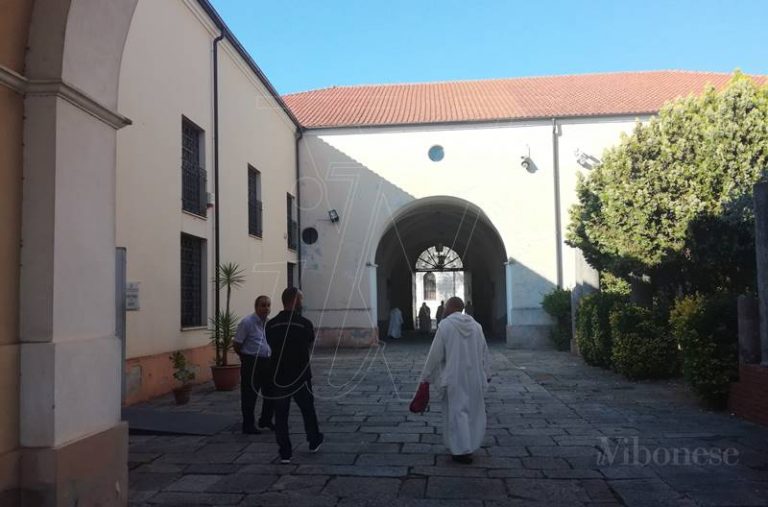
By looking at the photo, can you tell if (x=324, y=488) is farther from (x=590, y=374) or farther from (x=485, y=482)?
(x=590, y=374)

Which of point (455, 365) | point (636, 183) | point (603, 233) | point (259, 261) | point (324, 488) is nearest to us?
point (324, 488)

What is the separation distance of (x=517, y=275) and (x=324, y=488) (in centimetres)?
1512

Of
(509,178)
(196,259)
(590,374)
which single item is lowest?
(590,374)

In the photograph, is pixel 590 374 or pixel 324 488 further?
pixel 590 374

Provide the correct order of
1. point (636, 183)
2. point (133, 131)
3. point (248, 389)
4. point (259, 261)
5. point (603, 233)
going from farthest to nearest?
1. point (259, 261)
2. point (603, 233)
3. point (636, 183)
4. point (133, 131)
5. point (248, 389)

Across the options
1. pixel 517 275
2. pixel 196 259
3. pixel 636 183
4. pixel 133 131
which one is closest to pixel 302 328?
pixel 133 131

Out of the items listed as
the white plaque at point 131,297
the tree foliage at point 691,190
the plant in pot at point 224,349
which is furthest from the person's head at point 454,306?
the tree foliage at point 691,190

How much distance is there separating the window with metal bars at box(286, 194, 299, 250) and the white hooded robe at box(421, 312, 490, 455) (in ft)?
42.1

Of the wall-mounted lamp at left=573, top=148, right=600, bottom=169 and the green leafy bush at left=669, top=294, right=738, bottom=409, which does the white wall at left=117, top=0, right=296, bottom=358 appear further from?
the wall-mounted lamp at left=573, top=148, right=600, bottom=169

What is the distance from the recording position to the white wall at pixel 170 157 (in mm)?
9656

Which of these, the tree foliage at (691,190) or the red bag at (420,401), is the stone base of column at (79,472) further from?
the tree foliage at (691,190)

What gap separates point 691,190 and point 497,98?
11.7m

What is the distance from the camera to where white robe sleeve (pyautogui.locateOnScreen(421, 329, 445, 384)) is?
6387 mm

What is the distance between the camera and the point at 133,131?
9711 mm
